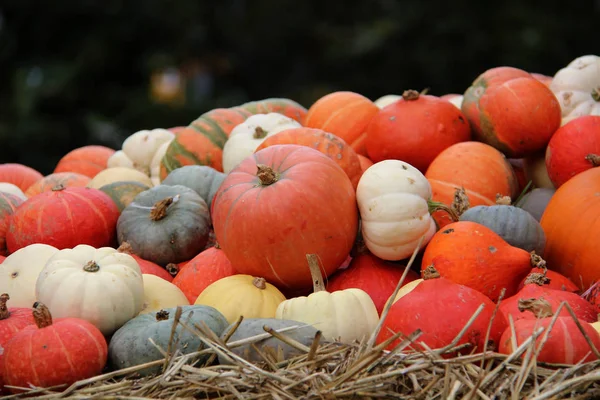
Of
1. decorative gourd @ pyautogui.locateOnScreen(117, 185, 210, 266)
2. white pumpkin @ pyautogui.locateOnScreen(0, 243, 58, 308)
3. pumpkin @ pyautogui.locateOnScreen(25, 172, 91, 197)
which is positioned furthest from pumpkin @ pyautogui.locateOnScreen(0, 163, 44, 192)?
white pumpkin @ pyautogui.locateOnScreen(0, 243, 58, 308)

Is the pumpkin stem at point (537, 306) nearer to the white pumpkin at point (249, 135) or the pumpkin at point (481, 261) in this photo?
the pumpkin at point (481, 261)

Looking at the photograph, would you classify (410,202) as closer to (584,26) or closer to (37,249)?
(37,249)

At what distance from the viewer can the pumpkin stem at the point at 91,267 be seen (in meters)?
2.71

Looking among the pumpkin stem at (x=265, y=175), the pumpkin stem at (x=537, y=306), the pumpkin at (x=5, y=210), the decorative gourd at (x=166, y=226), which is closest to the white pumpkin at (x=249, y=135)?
the decorative gourd at (x=166, y=226)

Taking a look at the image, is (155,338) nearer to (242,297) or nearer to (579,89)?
(242,297)

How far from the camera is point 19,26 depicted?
843 centimetres

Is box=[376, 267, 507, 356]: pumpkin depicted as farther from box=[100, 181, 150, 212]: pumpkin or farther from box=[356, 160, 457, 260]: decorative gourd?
A: box=[100, 181, 150, 212]: pumpkin

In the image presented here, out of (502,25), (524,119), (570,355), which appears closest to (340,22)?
(502,25)

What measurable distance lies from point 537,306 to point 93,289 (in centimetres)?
145

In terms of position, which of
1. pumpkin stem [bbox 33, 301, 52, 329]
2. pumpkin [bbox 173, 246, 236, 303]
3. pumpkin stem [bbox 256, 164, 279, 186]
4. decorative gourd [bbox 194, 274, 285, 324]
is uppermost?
pumpkin stem [bbox 256, 164, 279, 186]

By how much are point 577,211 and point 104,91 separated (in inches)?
257

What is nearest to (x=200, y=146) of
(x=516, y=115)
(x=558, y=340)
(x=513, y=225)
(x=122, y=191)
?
(x=122, y=191)

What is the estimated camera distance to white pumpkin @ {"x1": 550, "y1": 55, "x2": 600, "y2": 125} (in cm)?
398

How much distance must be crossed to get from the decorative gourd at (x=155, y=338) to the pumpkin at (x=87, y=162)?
2.53 meters
